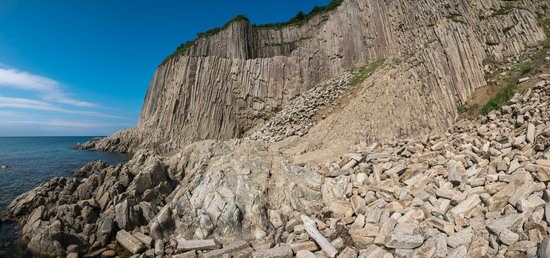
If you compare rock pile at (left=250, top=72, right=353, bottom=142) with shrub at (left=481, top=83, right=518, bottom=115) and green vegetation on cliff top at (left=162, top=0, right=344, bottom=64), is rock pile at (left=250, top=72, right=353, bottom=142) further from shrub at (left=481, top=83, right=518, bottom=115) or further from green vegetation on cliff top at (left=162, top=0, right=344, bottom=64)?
green vegetation on cliff top at (left=162, top=0, right=344, bottom=64)

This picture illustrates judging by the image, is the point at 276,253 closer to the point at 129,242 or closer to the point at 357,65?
the point at 129,242

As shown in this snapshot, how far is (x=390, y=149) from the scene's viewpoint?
1332cm

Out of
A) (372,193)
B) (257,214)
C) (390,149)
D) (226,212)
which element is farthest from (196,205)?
(390,149)

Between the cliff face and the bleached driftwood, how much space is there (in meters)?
7.66

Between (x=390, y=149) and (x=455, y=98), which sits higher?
(x=455, y=98)

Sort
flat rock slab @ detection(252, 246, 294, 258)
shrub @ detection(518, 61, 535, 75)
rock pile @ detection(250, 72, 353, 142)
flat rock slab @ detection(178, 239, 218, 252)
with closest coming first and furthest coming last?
flat rock slab @ detection(252, 246, 294, 258) < flat rock slab @ detection(178, 239, 218, 252) < shrub @ detection(518, 61, 535, 75) < rock pile @ detection(250, 72, 353, 142)

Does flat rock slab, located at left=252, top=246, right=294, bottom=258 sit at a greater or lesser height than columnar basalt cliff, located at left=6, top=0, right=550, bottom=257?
lesser

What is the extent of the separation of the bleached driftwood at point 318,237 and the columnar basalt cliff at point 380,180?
0.04 m

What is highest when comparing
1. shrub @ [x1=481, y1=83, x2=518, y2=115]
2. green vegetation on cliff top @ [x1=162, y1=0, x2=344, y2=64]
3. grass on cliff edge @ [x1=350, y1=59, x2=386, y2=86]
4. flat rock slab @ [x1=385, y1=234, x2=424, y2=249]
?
green vegetation on cliff top @ [x1=162, y1=0, x2=344, y2=64]

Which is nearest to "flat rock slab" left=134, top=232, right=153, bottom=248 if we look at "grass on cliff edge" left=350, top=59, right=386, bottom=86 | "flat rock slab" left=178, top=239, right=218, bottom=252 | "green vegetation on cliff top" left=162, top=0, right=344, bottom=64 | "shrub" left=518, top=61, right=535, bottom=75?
"flat rock slab" left=178, top=239, right=218, bottom=252

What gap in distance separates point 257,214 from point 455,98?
1094cm

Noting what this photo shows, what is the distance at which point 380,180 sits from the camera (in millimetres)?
11211

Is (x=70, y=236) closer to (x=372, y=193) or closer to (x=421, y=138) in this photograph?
(x=372, y=193)

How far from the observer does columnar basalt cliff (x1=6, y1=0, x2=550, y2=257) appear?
25.2 ft
